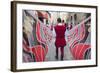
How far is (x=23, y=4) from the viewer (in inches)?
73.4

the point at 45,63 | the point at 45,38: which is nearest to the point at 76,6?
the point at 45,38

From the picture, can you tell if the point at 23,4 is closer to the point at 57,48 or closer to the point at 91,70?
the point at 57,48

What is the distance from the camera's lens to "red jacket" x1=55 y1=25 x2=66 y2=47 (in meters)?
2.01

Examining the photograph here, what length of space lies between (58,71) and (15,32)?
0.55m

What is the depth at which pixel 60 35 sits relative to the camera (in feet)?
6.63

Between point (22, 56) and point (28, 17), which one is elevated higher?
point (28, 17)

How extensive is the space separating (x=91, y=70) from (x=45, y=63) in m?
0.50

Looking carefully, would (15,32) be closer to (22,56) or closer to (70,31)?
(22,56)

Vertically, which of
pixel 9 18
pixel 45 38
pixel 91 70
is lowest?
pixel 91 70

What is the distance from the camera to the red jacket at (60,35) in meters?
2.01

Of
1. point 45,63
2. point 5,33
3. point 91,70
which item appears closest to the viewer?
point 5,33

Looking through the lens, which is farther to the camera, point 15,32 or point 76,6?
point 76,6

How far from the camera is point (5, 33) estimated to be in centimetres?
181

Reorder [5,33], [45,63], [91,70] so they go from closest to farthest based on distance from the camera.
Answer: [5,33]
[45,63]
[91,70]
